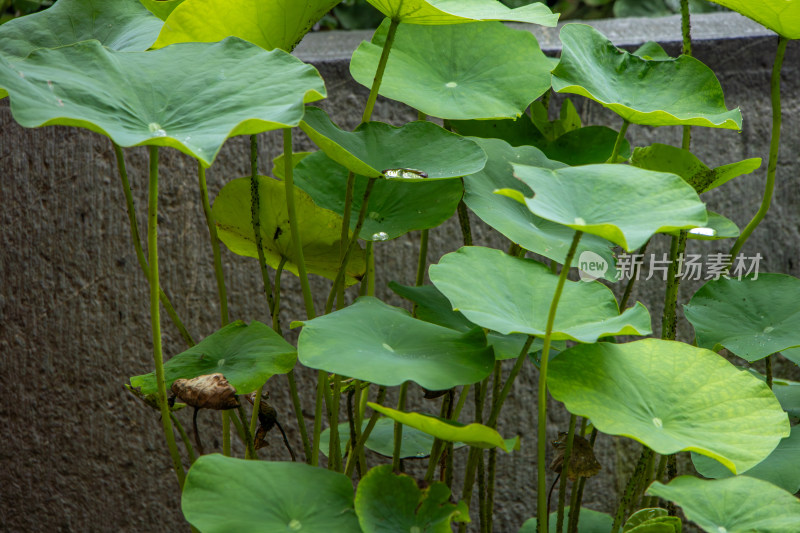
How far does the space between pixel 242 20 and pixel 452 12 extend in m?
0.21

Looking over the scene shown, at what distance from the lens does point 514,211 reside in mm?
788

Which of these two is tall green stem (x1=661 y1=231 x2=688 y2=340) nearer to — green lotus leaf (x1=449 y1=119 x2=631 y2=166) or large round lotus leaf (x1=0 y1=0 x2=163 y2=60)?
green lotus leaf (x1=449 y1=119 x2=631 y2=166)

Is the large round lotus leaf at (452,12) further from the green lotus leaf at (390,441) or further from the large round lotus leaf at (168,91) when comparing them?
the green lotus leaf at (390,441)

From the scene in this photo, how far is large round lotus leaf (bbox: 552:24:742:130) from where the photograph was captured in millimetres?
758

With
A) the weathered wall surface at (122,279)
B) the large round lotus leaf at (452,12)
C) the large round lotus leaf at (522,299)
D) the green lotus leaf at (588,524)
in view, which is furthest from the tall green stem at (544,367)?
the weathered wall surface at (122,279)

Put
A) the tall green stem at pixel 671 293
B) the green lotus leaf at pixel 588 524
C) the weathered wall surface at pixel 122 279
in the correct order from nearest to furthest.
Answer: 1. the tall green stem at pixel 671 293
2. the green lotus leaf at pixel 588 524
3. the weathered wall surface at pixel 122 279

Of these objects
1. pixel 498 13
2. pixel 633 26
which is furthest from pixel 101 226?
pixel 633 26

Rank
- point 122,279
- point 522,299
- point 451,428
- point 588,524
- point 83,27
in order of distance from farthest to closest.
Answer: point 122,279 → point 588,524 → point 83,27 → point 522,299 → point 451,428

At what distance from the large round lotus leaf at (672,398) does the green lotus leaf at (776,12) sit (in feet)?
1.17

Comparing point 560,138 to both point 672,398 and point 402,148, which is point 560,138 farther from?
point 672,398

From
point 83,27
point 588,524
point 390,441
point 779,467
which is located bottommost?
point 588,524

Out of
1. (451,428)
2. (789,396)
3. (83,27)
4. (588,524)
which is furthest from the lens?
(588,524)

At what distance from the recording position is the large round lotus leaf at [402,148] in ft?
2.28

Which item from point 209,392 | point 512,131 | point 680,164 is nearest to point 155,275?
point 209,392
